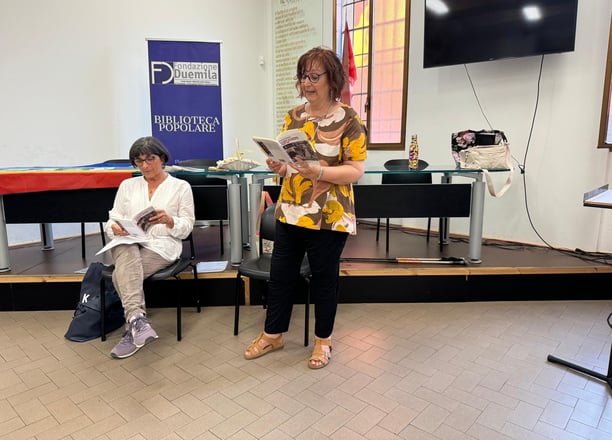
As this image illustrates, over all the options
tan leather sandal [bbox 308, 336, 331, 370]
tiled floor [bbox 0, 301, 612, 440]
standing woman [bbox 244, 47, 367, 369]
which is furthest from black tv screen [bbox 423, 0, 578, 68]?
tan leather sandal [bbox 308, 336, 331, 370]

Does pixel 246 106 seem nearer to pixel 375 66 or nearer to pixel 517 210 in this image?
pixel 375 66

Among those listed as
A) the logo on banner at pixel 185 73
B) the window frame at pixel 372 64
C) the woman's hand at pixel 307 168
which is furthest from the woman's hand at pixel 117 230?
the window frame at pixel 372 64

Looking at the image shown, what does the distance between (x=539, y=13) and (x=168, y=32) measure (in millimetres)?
3667

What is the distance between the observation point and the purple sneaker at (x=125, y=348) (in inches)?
83.4

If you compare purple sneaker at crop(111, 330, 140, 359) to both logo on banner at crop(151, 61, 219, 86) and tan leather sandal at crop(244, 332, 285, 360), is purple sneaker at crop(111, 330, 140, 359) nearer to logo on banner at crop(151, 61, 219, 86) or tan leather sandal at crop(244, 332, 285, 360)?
tan leather sandal at crop(244, 332, 285, 360)

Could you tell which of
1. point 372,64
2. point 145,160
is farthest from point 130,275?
point 372,64

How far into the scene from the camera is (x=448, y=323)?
8.36 ft

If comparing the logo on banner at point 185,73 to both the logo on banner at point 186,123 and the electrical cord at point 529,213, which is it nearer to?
the logo on banner at point 186,123

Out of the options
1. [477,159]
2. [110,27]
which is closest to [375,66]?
[477,159]

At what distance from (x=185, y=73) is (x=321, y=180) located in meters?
3.20

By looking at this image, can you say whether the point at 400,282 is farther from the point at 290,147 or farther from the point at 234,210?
the point at 290,147

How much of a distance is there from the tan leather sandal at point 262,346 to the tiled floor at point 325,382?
40mm

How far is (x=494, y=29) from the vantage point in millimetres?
3592

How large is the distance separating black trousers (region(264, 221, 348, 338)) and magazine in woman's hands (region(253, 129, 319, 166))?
36cm
